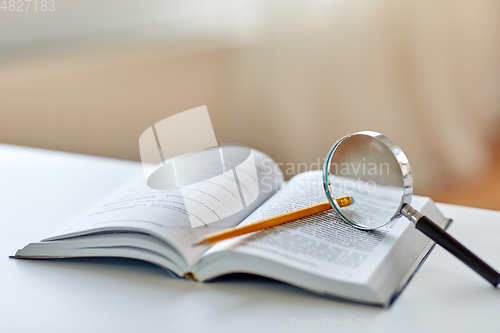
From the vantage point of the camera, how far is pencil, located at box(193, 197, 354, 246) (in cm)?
68

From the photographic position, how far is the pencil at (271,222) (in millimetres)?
683

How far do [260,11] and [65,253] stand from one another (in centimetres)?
199

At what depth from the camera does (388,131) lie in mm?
2445

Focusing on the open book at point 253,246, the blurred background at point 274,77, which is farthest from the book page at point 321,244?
the blurred background at point 274,77

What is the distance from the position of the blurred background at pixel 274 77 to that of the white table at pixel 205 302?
158 cm

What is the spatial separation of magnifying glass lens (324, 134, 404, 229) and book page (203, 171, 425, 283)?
3cm

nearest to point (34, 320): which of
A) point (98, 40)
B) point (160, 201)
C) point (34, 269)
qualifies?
point (34, 269)

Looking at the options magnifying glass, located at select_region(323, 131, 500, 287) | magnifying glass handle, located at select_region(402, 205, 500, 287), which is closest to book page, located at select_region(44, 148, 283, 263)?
magnifying glass, located at select_region(323, 131, 500, 287)

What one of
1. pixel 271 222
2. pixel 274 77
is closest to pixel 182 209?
pixel 271 222

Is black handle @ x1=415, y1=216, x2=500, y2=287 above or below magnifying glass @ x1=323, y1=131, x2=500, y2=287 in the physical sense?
below

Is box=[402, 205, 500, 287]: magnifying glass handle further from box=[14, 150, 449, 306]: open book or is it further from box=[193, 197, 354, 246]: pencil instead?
box=[193, 197, 354, 246]: pencil

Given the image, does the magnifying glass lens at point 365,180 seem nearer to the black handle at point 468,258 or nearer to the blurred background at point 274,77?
the black handle at point 468,258

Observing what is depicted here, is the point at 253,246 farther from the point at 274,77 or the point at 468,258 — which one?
the point at 274,77

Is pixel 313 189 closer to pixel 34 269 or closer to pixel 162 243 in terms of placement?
pixel 162 243
